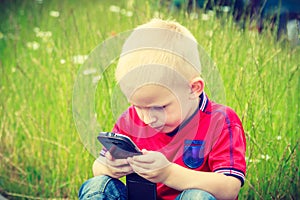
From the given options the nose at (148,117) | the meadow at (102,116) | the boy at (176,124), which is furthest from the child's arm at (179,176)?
the meadow at (102,116)

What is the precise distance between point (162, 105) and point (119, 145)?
8.1 inches

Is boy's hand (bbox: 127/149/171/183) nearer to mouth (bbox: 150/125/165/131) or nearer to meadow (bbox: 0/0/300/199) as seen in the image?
mouth (bbox: 150/125/165/131)

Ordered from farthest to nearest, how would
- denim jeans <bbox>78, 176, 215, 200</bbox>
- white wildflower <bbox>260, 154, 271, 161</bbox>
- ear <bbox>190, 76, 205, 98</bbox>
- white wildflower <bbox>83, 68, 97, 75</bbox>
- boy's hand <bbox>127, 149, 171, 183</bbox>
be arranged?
white wildflower <bbox>83, 68, 97, 75</bbox>, white wildflower <bbox>260, 154, 271, 161</bbox>, denim jeans <bbox>78, 176, 215, 200</bbox>, ear <bbox>190, 76, 205, 98</bbox>, boy's hand <bbox>127, 149, 171, 183</bbox>

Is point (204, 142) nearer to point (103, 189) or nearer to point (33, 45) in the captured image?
point (103, 189)

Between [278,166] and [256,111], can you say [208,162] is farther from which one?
Result: [256,111]

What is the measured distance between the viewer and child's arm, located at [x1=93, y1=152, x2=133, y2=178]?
6.97 ft

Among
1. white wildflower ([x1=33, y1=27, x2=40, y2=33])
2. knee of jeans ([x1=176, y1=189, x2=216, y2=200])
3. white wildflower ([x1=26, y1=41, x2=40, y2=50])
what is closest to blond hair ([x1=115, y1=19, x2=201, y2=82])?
knee of jeans ([x1=176, y1=189, x2=216, y2=200])

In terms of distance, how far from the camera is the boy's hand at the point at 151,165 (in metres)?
1.98

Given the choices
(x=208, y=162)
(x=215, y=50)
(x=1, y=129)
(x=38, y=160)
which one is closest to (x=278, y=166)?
(x=208, y=162)

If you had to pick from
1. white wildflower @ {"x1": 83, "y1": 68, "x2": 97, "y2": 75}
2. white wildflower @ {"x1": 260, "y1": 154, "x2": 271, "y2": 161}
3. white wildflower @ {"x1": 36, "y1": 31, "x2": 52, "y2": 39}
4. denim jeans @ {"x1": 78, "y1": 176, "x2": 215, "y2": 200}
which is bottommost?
white wildflower @ {"x1": 260, "y1": 154, "x2": 271, "y2": 161}

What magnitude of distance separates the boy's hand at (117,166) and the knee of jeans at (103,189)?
0.05m

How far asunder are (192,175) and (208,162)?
11 cm

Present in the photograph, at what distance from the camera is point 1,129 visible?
3309 millimetres

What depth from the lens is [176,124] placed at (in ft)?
6.95
